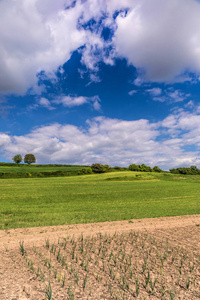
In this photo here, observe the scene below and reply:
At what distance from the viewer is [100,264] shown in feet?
22.5

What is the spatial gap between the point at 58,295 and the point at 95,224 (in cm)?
702

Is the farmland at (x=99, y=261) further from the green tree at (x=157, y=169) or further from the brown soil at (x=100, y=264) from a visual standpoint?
the green tree at (x=157, y=169)

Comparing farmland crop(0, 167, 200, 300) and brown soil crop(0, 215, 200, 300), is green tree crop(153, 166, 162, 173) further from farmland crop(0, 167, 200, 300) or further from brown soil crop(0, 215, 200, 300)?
brown soil crop(0, 215, 200, 300)

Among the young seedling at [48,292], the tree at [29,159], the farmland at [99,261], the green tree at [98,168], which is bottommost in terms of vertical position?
the farmland at [99,261]

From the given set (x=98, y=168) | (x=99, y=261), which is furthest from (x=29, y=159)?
(x=99, y=261)

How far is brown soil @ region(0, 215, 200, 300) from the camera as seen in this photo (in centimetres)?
536

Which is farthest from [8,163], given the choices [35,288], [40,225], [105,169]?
[35,288]

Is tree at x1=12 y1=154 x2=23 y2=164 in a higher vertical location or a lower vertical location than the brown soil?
higher

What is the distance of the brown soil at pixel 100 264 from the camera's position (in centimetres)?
536

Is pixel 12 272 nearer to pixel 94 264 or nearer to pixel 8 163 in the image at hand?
pixel 94 264

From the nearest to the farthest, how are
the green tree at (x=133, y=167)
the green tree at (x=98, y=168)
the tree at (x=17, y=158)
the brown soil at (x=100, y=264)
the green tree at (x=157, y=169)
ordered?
the brown soil at (x=100, y=264)
the green tree at (x=98, y=168)
the green tree at (x=133, y=167)
the green tree at (x=157, y=169)
the tree at (x=17, y=158)

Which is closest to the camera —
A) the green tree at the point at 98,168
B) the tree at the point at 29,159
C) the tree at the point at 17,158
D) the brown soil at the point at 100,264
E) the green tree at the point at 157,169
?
the brown soil at the point at 100,264

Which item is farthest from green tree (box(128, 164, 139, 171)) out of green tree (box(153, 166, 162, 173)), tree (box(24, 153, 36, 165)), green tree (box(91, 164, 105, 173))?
tree (box(24, 153, 36, 165))

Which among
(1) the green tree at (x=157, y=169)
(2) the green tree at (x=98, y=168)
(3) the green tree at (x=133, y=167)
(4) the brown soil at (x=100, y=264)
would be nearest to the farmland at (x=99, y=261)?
(4) the brown soil at (x=100, y=264)
